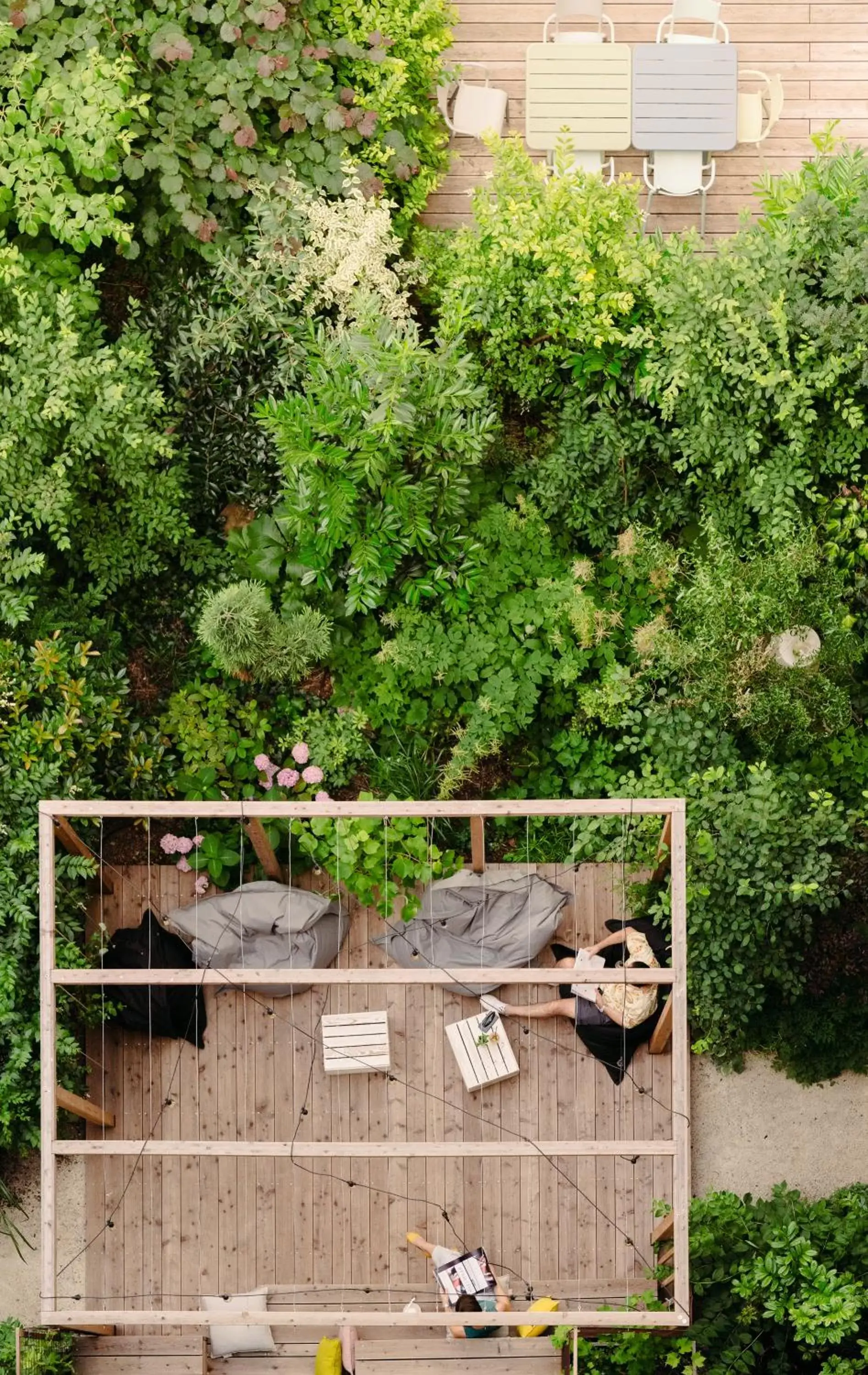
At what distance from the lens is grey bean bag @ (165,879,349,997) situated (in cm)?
698

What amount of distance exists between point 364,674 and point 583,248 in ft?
8.75

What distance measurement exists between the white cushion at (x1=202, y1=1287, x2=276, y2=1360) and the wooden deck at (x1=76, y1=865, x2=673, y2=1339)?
19 centimetres

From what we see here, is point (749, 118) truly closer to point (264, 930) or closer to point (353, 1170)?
point (264, 930)

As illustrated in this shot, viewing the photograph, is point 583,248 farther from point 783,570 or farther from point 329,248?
point 783,570

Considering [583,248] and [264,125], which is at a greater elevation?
[264,125]

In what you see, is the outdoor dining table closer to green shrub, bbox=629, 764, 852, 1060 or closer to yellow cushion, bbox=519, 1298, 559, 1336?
green shrub, bbox=629, 764, 852, 1060

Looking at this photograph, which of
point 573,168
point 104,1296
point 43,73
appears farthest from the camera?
point 573,168

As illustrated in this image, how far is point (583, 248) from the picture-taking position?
21.5ft

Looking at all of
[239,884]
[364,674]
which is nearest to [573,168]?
[364,674]

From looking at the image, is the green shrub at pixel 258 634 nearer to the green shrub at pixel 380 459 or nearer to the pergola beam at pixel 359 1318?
the green shrub at pixel 380 459

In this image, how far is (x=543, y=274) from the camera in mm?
6828

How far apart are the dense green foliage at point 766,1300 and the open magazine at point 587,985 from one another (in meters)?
1.25

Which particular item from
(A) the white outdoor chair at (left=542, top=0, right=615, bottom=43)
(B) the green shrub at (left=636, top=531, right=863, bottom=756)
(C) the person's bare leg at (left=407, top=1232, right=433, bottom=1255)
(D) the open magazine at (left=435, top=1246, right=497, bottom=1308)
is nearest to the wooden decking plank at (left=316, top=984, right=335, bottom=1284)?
(C) the person's bare leg at (left=407, top=1232, right=433, bottom=1255)

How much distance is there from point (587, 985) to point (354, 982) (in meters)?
1.46
